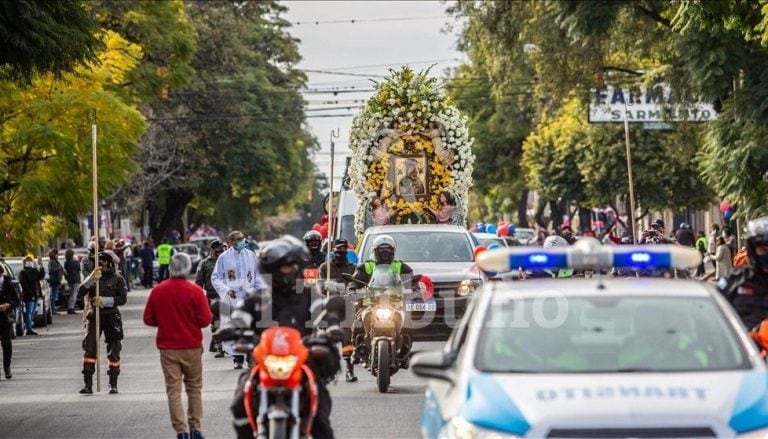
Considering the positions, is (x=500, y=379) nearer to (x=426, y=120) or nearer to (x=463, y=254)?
(x=463, y=254)

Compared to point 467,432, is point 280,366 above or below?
above

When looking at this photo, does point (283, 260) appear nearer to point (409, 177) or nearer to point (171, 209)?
point (409, 177)

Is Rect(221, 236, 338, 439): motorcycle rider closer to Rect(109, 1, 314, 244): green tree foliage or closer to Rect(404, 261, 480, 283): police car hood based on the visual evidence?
Rect(404, 261, 480, 283): police car hood

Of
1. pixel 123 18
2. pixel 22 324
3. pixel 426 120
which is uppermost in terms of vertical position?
pixel 123 18

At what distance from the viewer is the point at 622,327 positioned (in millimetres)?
9297

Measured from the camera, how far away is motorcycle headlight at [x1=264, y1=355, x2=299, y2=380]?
10.5 metres

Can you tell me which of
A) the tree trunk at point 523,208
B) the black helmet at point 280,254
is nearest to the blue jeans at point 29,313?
the black helmet at point 280,254

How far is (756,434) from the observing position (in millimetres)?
8359

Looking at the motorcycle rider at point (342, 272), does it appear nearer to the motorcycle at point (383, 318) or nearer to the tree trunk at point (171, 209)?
the motorcycle at point (383, 318)

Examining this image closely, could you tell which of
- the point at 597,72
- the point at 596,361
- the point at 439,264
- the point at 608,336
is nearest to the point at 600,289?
the point at 608,336

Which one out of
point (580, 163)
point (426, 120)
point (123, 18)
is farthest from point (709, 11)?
point (580, 163)

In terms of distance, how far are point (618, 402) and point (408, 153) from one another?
72.1 feet

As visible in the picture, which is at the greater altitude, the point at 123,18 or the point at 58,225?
the point at 123,18

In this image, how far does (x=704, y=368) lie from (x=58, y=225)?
120 feet
